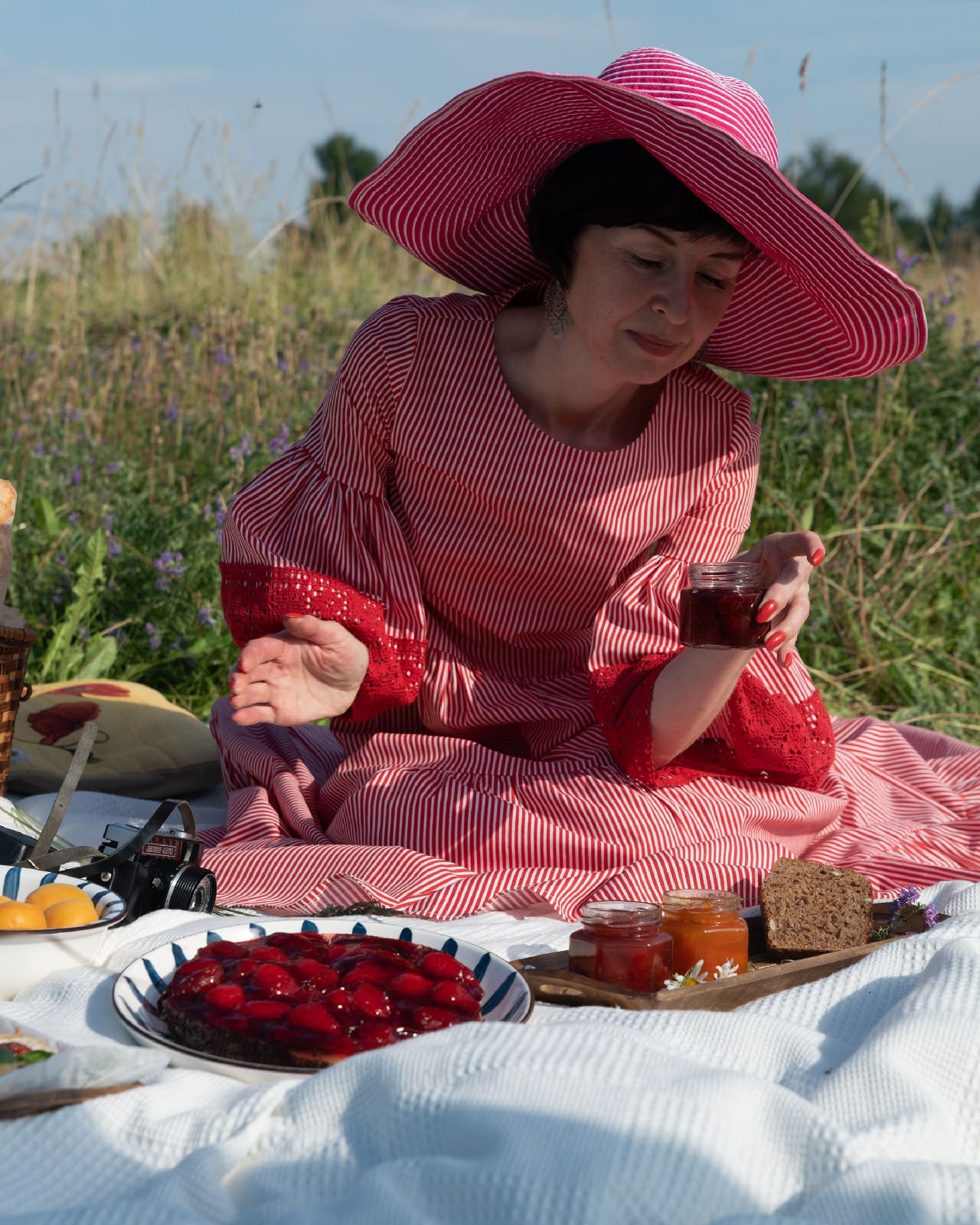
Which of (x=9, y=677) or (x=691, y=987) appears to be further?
(x=9, y=677)

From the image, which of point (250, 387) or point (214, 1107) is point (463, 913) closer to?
point (214, 1107)

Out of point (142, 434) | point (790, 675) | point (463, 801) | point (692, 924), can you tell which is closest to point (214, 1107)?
point (692, 924)

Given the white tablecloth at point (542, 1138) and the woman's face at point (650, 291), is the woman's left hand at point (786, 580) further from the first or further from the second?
the white tablecloth at point (542, 1138)

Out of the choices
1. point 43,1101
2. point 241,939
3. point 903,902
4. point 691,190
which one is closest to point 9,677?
point 241,939

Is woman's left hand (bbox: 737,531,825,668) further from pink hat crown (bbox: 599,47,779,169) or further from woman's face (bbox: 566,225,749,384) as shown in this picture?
pink hat crown (bbox: 599,47,779,169)

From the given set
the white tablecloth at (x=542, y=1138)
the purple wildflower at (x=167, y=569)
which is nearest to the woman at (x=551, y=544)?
the white tablecloth at (x=542, y=1138)

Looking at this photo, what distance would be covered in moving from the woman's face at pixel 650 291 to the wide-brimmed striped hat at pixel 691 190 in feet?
0.33

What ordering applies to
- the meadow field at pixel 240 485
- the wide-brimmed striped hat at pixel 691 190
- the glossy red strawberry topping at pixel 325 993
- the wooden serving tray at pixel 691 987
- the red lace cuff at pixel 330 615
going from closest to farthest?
1. the glossy red strawberry topping at pixel 325 993
2. the wooden serving tray at pixel 691 987
3. the wide-brimmed striped hat at pixel 691 190
4. the red lace cuff at pixel 330 615
5. the meadow field at pixel 240 485

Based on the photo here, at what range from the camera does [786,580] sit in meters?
2.57

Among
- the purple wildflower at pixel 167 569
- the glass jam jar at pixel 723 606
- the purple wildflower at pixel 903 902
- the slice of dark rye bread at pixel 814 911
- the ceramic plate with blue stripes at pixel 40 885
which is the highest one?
the glass jam jar at pixel 723 606

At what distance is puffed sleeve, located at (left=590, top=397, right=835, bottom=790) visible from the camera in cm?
297

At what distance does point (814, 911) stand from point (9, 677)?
66.4 inches

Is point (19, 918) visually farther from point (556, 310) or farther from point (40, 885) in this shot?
point (556, 310)

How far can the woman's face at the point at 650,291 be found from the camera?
2748 mm
